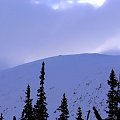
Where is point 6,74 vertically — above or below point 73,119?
above

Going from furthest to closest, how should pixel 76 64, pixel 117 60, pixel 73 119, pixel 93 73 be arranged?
1. pixel 76 64
2. pixel 117 60
3. pixel 93 73
4. pixel 73 119

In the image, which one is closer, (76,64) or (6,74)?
(76,64)

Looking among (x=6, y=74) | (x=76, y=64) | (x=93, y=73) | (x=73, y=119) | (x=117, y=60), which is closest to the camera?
(x=73, y=119)

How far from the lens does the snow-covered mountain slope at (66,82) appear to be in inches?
3795

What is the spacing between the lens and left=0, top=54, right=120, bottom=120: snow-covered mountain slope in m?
96.4

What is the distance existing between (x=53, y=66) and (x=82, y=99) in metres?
45.3

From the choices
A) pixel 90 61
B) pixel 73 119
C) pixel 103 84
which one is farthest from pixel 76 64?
pixel 73 119

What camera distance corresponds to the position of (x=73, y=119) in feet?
282

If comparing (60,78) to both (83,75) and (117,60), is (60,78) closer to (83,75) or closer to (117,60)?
(83,75)

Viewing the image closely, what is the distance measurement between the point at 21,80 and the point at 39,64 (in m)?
21.9

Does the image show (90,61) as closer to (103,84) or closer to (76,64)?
(76,64)

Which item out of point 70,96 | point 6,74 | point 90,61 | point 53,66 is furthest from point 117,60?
point 6,74

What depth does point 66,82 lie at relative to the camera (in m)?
117

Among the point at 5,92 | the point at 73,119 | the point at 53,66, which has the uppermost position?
the point at 53,66
